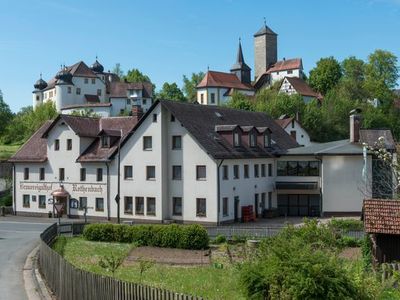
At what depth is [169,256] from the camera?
106 ft

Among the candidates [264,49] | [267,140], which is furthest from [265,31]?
[267,140]

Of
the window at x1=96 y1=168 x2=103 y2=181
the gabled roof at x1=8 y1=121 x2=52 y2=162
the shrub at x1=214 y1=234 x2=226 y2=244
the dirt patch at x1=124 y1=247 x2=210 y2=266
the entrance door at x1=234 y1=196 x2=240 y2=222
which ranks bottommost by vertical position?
the dirt patch at x1=124 y1=247 x2=210 y2=266

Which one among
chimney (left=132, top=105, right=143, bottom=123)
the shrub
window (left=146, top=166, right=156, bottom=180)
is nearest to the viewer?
the shrub

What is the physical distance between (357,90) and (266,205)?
205 ft

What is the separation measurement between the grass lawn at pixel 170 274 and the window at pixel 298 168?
65.4ft

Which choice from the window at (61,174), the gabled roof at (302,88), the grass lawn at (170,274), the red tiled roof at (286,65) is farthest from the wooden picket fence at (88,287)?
the red tiled roof at (286,65)

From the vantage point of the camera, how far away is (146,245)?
3625cm

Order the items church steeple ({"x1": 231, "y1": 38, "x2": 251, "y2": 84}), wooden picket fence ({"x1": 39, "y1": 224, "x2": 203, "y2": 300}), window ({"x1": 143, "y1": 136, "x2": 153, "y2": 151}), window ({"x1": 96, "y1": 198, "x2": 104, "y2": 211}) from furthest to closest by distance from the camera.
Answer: church steeple ({"x1": 231, "y1": 38, "x2": 251, "y2": 84}), window ({"x1": 96, "y1": 198, "x2": 104, "y2": 211}), window ({"x1": 143, "y1": 136, "x2": 153, "y2": 151}), wooden picket fence ({"x1": 39, "y1": 224, "x2": 203, "y2": 300})

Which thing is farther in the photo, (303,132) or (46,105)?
(46,105)

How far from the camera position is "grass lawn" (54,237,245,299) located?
63.4 ft

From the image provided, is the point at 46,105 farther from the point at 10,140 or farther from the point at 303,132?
the point at 303,132

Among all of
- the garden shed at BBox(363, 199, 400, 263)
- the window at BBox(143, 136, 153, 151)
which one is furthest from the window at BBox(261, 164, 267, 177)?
the garden shed at BBox(363, 199, 400, 263)

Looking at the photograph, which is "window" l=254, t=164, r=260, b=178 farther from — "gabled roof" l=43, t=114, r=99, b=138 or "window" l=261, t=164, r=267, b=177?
"gabled roof" l=43, t=114, r=99, b=138

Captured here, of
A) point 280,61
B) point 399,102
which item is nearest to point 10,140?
point 280,61
